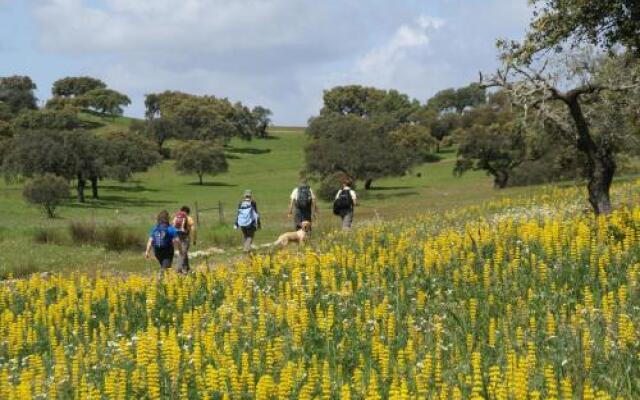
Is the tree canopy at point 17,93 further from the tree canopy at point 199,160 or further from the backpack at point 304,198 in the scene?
the backpack at point 304,198

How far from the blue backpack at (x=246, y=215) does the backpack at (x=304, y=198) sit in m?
1.22

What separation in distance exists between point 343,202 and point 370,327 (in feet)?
43.8

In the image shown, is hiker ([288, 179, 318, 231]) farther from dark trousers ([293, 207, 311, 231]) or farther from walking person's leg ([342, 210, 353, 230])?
walking person's leg ([342, 210, 353, 230])

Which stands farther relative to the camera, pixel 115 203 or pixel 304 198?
pixel 115 203

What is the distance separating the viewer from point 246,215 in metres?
20.3

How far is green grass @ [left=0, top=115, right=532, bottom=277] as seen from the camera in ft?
85.1

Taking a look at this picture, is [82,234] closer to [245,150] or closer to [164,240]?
[164,240]

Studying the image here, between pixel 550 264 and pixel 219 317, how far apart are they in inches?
172

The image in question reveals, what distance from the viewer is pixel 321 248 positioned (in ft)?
52.0

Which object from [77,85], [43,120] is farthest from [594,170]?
[77,85]

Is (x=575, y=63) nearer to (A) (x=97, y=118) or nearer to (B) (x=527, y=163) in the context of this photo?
(B) (x=527, y=163)

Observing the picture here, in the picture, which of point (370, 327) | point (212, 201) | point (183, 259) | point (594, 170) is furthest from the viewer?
point (212, 201)

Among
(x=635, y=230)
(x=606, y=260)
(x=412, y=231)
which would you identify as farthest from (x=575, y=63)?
(x=606, y=260)

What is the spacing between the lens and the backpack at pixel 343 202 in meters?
21.3
